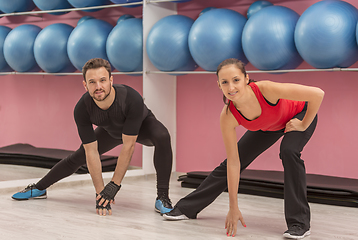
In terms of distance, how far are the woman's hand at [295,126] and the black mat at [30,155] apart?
179 cm

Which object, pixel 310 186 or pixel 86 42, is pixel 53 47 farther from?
pixel 310 186

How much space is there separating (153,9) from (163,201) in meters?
1.78

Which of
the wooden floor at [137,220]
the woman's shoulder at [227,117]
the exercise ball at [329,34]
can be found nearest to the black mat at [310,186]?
the wooden floor at [137,220]

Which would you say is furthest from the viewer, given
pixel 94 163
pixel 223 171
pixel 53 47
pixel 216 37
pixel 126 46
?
pixel 126 46

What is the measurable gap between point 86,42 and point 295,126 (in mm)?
1906

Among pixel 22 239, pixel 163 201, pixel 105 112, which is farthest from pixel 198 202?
pixel 22 239

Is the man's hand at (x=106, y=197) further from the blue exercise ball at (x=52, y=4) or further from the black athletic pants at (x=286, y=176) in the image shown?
the blue exercise ball at (x=52, y=4)

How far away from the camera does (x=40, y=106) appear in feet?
11.2

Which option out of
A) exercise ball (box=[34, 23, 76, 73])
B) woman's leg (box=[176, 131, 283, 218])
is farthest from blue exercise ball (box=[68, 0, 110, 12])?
woman's leg (box=[176, 131, 283, 218])

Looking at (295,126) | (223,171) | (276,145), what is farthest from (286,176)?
(276,145)

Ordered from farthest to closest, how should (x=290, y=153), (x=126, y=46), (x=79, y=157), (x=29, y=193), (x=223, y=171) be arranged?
(x=126, y=46), (x=29, y=193), (x=79, y=157), (x=223, y=171), (x=290, y=153)

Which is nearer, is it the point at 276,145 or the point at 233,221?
the point at 233,221

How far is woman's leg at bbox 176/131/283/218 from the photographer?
2336 mm

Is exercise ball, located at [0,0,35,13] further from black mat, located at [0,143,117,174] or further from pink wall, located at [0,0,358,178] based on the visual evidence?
black mat, located at [0,143,117,174]
